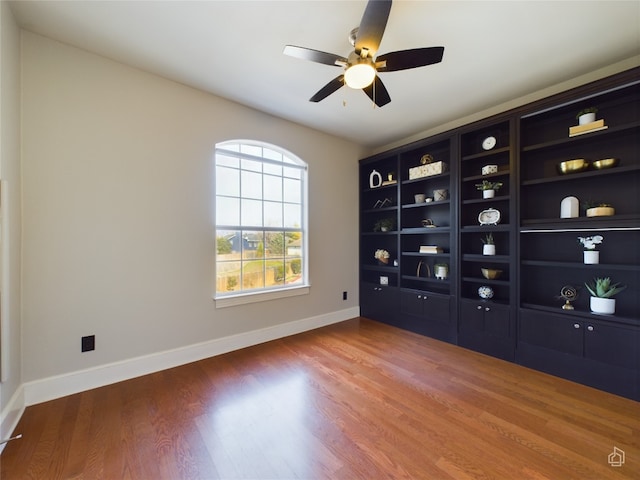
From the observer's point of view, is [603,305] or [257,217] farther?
[257,217]

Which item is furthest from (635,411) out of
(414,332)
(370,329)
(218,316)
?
(218,316)

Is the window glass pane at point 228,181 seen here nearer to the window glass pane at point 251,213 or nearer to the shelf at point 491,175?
the window glass pane at point 251,213

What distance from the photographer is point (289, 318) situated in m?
3.36

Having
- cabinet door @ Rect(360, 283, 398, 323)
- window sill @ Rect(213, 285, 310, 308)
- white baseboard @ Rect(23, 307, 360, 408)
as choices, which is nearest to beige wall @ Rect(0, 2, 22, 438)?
white baseboard @ Rect(23, 307, 360, 408)

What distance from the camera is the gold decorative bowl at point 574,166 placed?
90.0 inches

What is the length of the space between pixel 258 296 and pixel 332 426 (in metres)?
1.67

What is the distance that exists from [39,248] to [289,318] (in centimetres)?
238

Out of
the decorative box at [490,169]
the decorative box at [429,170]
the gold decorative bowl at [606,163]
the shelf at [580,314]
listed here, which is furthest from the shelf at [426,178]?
the shelf at [580,314]

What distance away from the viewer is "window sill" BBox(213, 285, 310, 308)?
283cm

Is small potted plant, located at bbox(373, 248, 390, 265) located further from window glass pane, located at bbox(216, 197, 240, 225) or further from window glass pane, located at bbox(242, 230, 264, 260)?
window glass pane, located at bbox(216, 197, 240, 225)

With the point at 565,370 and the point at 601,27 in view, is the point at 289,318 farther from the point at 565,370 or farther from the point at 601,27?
the point at 601,27

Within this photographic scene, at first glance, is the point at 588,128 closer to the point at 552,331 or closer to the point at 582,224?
the point at 582,224

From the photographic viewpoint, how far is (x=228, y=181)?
2.96 metres

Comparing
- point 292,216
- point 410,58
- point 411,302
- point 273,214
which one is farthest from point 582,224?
point 273,214
